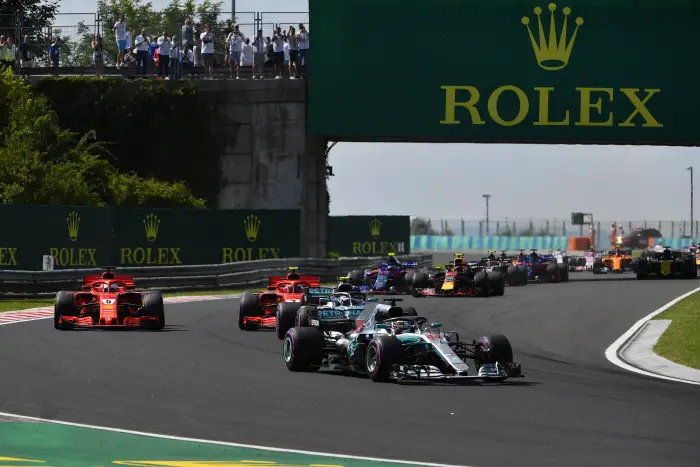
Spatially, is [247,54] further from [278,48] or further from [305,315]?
[305,315]

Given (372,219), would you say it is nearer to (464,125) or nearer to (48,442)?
(464,125)

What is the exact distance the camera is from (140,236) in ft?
124

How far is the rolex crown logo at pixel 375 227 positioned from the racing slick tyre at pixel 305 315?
39.1 metres

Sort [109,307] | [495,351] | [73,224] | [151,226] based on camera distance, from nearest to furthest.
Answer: [495,351] → [109,307] → [73,224] → [151,226]

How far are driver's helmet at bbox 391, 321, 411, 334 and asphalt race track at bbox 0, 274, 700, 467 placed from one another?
0.96 m

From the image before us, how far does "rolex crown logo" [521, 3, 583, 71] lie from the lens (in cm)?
4356

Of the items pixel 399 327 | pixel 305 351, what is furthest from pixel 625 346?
pixel 305 351

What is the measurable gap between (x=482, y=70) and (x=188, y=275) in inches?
523

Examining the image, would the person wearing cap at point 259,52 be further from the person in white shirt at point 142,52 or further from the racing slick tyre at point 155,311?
the racing slick tyre at point 155,311

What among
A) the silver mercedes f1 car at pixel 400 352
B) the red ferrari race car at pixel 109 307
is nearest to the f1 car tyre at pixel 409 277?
the red ferrari race car at pixel 109 307

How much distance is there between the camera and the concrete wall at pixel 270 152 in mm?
44812

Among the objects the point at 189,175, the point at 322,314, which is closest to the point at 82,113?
the point at 189,175

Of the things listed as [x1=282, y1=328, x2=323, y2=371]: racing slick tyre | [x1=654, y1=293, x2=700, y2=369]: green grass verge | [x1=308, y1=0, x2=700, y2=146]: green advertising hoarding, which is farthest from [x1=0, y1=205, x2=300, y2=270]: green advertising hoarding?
[x1=282, y1=328, x2=323, y2=371]: racing slick tyre

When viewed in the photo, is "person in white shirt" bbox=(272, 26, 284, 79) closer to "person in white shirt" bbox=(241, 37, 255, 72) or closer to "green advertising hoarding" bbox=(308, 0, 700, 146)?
"person in white shirt" bbox=(241, 37, 255, 72)
